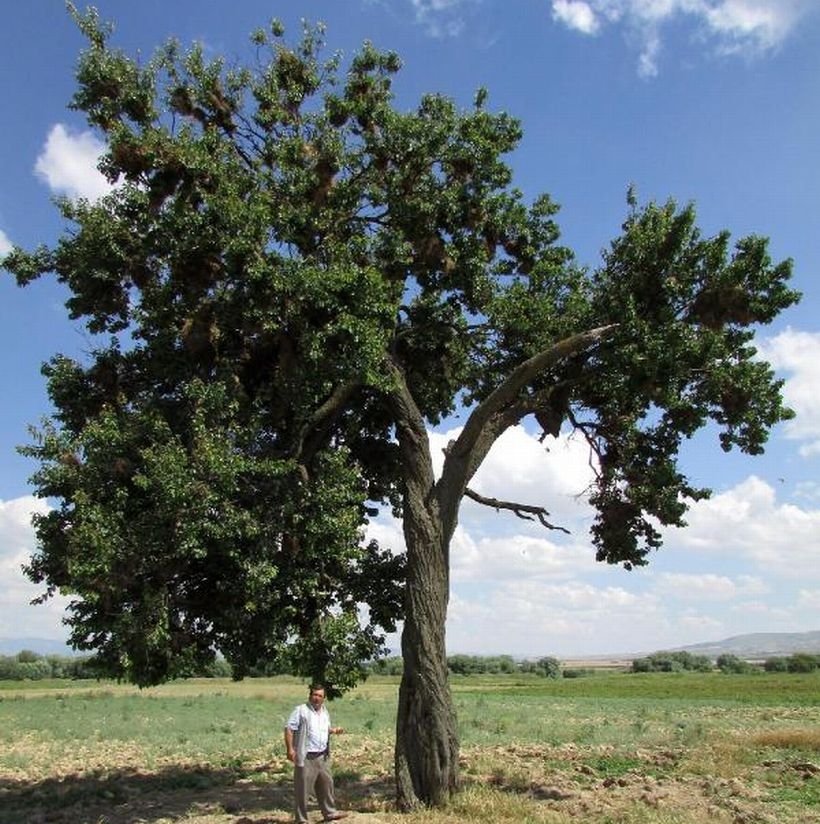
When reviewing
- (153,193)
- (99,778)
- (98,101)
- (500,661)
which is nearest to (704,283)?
(153,193)

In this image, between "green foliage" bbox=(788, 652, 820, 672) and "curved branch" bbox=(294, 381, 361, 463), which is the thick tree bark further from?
"green foliage" bbox=(788, 652, 820, 672)

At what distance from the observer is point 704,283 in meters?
15.6

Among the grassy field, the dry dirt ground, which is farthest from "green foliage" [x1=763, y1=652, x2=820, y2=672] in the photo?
the dry dirt ground

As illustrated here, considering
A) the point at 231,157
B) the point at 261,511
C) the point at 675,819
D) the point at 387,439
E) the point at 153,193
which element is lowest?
the point at 675,819

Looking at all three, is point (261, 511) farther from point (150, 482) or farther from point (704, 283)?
point (704, 283)

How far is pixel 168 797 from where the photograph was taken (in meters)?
16.5

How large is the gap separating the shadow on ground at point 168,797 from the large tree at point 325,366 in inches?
102

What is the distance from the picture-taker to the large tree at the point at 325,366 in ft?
43.7

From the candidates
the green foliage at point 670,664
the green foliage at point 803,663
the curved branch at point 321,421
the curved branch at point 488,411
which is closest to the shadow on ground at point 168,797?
the curved branch at point 488,411

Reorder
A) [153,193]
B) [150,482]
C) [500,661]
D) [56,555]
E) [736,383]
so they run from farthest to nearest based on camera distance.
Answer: [500,661] < [736,383] < [153,193] < [56,555] < [150,482]

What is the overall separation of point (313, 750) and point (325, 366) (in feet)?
20.9

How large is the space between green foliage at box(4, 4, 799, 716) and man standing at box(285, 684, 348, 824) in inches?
49.0

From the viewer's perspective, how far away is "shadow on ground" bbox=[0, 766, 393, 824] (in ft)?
47.1

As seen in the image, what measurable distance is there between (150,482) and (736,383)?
11268 mm
